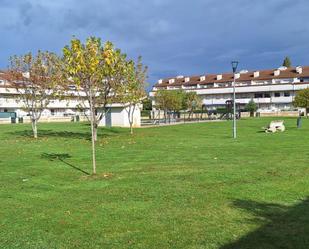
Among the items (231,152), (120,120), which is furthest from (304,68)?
(231,152)

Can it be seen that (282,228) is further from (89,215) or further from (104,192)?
(104,192)

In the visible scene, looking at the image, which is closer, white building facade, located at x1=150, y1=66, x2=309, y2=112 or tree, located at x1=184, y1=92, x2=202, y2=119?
tree, located at x1=184, y1=92, x2=202, y2=119

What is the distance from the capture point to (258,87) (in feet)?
373

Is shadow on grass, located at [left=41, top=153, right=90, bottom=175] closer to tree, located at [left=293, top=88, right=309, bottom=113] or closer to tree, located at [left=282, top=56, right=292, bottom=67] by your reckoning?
tree, located at [left=293, top=88, right=309, bottom=113]

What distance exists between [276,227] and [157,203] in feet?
8.44

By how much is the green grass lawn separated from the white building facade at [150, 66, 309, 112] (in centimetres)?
8795

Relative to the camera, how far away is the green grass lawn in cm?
675

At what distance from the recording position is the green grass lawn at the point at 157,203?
675cm

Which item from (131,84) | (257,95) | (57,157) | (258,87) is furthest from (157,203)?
(257,95)

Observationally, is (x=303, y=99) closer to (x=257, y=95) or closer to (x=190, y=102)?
(x=190, y=102)

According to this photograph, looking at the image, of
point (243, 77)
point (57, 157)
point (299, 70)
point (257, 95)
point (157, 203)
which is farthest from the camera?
point (243, 77)

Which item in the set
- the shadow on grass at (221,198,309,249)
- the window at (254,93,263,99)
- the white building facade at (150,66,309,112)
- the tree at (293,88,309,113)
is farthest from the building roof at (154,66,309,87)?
the shadow on grass at (221,198,309,249)

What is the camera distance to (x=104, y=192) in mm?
10266

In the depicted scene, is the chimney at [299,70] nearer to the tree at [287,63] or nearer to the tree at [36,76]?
the tree at [287,63]
